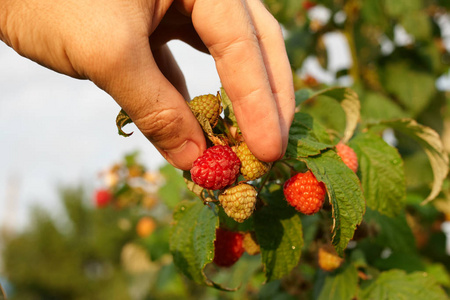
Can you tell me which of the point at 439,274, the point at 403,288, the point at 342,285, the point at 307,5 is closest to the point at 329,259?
the point at 342,285

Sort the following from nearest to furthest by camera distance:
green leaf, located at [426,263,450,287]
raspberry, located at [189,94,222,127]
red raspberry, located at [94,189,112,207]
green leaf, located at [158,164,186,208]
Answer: raspberry, located at [189,94,222,127] → green leaf, located at [426,263,450,287] → green leaf, located at [158,164,186,208] → red raspberry, located at [94,189,112,207]

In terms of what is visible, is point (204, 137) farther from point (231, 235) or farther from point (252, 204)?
point (231, 235)

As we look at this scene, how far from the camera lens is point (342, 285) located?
3.27ft

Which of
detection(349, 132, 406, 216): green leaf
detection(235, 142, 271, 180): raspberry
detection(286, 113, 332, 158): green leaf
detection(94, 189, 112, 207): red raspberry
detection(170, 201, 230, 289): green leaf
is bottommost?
detection(94, 189, 112, 207): red raspberry

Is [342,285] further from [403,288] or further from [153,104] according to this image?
[153,104]

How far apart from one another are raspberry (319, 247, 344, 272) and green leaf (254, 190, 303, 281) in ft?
0.58

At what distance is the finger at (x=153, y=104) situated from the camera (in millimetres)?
618

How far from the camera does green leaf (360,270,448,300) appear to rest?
99cm

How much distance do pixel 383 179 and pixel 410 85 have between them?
140cm

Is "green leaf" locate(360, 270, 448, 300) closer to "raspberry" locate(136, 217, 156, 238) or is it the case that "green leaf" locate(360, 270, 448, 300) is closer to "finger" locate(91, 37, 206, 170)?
"finger" locate(91, 37, 206, 170)

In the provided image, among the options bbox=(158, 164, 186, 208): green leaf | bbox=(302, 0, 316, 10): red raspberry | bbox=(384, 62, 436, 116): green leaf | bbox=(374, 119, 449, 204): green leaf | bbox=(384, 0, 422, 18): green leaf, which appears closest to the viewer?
bbox=(374, 119, 449, 204): green leaf

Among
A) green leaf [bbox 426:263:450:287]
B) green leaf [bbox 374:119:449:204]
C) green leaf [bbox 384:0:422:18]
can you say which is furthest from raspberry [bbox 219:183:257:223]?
green leaf [bbox 384:0:422:18]

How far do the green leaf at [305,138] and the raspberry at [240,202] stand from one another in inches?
4.1

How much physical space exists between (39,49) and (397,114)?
172 centimetres
